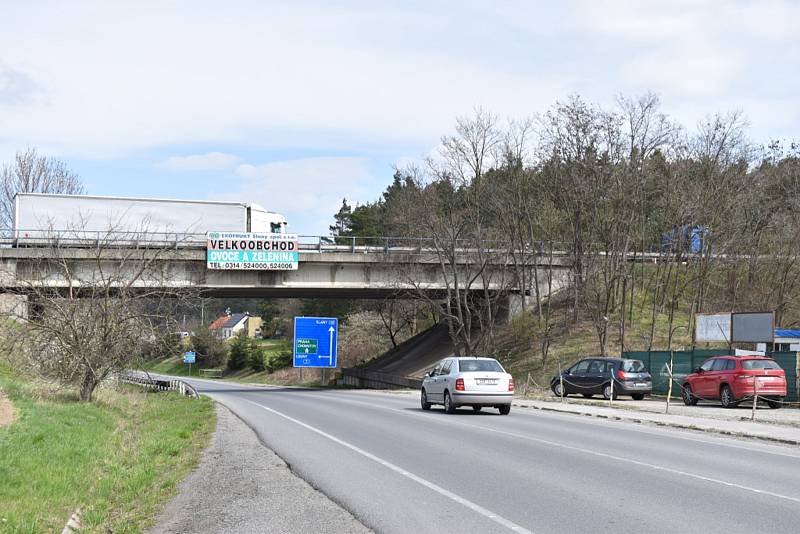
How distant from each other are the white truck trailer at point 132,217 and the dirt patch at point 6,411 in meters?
20.9

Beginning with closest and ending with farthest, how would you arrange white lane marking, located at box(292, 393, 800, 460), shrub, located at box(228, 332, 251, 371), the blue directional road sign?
white lane marking, located at box(292, 393, 800, 460) < the blue directional road sign < shrub, located at box(228, 332, 251, 371)

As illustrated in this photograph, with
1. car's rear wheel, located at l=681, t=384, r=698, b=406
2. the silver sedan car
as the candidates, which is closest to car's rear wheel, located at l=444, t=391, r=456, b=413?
the silver sedan car

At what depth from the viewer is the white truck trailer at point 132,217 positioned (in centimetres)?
4453

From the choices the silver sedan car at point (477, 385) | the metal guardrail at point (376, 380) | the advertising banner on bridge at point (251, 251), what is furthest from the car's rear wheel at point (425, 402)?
the advertising banner on bridge at point (251, 251)

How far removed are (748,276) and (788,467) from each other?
35392 mm

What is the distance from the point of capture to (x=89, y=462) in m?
14.1

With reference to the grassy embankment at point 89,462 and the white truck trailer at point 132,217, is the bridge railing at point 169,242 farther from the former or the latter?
the grassy embankment at point 89,462

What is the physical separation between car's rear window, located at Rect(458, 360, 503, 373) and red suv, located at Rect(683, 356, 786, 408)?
753 cm

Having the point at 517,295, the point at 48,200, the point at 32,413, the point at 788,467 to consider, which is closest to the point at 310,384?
the point at 517,295

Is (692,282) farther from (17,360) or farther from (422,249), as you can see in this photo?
(17,360)

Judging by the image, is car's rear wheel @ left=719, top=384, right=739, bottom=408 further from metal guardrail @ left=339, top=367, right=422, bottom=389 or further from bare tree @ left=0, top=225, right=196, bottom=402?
metal guardrail @ left=339, top=367, right=422, bottom=389

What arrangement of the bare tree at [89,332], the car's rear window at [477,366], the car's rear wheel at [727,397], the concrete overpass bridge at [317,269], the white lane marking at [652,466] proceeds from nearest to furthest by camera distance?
the white lane marking at [652,466] → the car's rear window at [477,366] → the car's rear wheel at [727,397] → the bare tree at [89,332] → the concrete overpass bridge at [317,269]

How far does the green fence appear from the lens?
2725 cm

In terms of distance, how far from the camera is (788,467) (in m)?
13.1
